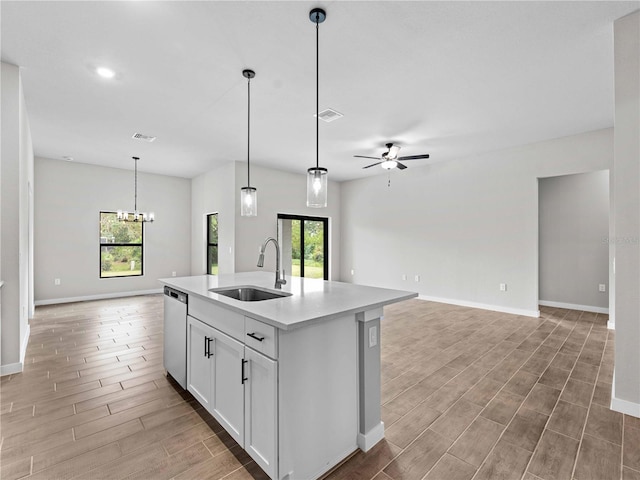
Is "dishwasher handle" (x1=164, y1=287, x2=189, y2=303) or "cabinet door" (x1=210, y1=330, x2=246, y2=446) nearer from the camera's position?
"cabinet door" (x1=210, y1=330, x2=246, y2=446)

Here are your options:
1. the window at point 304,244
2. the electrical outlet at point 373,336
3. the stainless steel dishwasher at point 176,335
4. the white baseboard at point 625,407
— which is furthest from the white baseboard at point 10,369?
the white baseboard at point 625,407

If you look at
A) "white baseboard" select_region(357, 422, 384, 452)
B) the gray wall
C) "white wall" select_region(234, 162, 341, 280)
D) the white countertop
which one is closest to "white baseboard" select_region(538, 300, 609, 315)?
the gray wall

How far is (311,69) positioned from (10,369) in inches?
157

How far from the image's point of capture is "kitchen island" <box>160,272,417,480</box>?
1535 mm

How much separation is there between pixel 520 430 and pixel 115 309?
6163mm

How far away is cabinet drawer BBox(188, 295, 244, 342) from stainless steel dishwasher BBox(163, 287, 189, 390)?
7.1 inches

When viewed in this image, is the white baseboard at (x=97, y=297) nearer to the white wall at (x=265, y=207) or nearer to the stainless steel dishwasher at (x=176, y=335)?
the white wall at (x=265, y=207)

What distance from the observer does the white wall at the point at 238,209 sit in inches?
249

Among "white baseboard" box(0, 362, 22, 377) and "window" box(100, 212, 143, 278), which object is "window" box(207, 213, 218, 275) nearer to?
"window" box(100, 212, 143, 278)

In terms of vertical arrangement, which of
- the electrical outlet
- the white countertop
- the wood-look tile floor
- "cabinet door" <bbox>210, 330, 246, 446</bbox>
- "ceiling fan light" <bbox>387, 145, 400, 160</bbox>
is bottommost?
the wood-look tile floor

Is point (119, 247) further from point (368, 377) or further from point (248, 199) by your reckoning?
point (368, 377)

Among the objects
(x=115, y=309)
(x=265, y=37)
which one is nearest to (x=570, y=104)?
(x=265, y=37)

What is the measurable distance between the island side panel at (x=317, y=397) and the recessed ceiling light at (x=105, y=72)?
304 cm

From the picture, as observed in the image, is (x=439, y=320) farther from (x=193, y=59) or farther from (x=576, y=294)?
(x=193, y=59)
